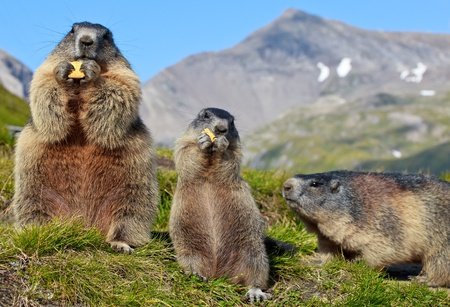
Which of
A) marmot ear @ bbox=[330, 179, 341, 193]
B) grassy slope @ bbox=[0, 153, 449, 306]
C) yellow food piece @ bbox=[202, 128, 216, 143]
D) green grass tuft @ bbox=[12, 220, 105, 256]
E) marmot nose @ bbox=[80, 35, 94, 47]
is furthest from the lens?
marmot ear @ bbox=[330, 179, 341, 193]

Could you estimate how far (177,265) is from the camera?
7.09 meters

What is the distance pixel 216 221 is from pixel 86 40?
2.39 meters

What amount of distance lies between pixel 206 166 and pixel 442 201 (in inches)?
144

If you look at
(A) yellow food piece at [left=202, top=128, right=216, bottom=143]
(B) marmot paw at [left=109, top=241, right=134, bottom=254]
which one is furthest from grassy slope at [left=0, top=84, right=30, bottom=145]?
(A) yellow food piece at [left=202, top=128, right=216, bottom=143]

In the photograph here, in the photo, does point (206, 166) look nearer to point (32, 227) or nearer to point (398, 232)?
point (32, 227)

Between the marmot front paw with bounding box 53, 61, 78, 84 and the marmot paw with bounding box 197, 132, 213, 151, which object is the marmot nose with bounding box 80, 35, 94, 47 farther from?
the marmot paw with bounding box 197, 132, 213, 151

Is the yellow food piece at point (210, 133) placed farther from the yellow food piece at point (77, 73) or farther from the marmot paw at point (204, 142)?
the yellow food piece at point (77, 73)

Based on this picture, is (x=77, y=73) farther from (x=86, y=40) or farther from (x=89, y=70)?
(x=86, y=40)

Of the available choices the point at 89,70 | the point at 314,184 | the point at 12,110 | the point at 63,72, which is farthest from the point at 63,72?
the point at 12,110

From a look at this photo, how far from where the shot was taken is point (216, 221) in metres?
6.95

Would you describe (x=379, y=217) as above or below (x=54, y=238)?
above

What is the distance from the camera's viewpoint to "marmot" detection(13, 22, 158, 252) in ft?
23.7

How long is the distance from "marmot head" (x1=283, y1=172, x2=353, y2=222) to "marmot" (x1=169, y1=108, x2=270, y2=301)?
195 centimetres

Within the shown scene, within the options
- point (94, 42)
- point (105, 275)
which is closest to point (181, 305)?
point (105, 275)
